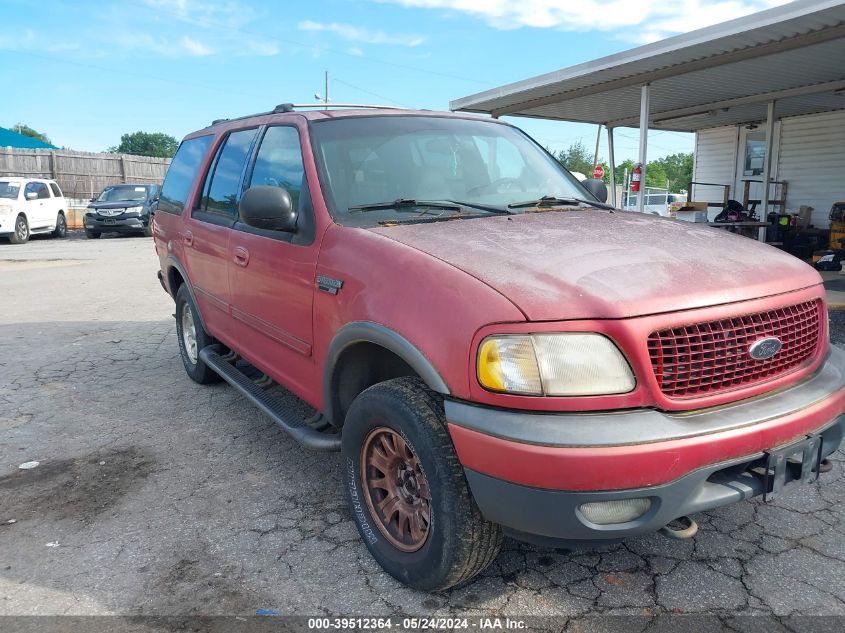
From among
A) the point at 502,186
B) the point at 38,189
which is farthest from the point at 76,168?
the point at 502,186

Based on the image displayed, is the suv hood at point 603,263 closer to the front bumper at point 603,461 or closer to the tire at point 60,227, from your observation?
the front bumper at point 603,461

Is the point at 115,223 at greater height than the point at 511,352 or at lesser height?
lesser

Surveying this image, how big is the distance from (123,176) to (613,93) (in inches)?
1023

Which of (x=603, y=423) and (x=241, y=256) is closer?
(x=603, y=423)

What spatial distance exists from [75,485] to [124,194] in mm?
19881

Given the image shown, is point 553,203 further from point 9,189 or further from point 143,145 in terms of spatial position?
point 143,145

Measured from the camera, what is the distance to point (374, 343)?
2.64 metres

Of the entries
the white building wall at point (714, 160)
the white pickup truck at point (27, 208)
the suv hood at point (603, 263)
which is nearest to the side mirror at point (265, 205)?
the suv hood at point (603, 263)

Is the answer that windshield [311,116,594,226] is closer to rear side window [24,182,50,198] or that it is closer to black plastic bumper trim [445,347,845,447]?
black plastic bumper trim [445,347,845,447]

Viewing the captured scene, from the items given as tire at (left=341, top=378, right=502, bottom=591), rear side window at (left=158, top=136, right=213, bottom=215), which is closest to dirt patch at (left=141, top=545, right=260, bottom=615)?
tire at (left=341, top=378, right=502, bottom=591)

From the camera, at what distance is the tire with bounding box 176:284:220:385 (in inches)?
192

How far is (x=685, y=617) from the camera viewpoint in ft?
7.82

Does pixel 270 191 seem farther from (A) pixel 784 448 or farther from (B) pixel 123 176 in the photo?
(B) pixel 123 176

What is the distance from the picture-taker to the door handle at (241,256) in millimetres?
3708
